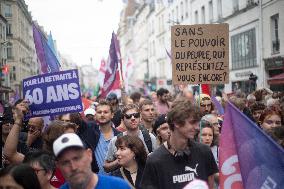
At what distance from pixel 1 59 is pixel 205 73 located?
4324 cm

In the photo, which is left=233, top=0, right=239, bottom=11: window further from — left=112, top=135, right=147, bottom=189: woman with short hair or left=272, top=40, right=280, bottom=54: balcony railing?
left=112, top=135, right=147, bottom=189: woman with short hair

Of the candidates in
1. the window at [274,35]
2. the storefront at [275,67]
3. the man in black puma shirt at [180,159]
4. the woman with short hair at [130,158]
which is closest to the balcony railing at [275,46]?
the window at [274,35]

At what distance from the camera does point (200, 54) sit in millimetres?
A: 6723

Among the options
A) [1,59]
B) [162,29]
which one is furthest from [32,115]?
[162,29]

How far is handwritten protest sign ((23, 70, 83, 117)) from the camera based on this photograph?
589 cm

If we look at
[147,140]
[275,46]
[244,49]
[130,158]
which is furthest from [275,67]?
[130,158]

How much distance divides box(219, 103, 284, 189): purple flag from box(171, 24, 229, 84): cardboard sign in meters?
2.90

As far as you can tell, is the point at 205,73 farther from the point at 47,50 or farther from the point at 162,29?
the point at 162,29

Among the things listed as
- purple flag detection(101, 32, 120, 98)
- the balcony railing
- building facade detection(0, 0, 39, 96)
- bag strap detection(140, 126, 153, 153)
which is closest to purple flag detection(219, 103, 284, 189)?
bag strap detection(140, 126, 153, 153)

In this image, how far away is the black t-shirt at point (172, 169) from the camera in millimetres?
3738

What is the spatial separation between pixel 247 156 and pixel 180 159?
1.90ft

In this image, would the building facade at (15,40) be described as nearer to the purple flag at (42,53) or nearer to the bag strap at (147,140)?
the purple flag at (42,53)

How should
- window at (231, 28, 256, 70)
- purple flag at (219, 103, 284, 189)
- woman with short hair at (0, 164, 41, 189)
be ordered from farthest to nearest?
window at (231, 28, 256, 70) < purple flag at (219, 103, 284, 189) < woman with short hair at (0, 164, 41, 189)

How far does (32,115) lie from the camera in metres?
5.84
